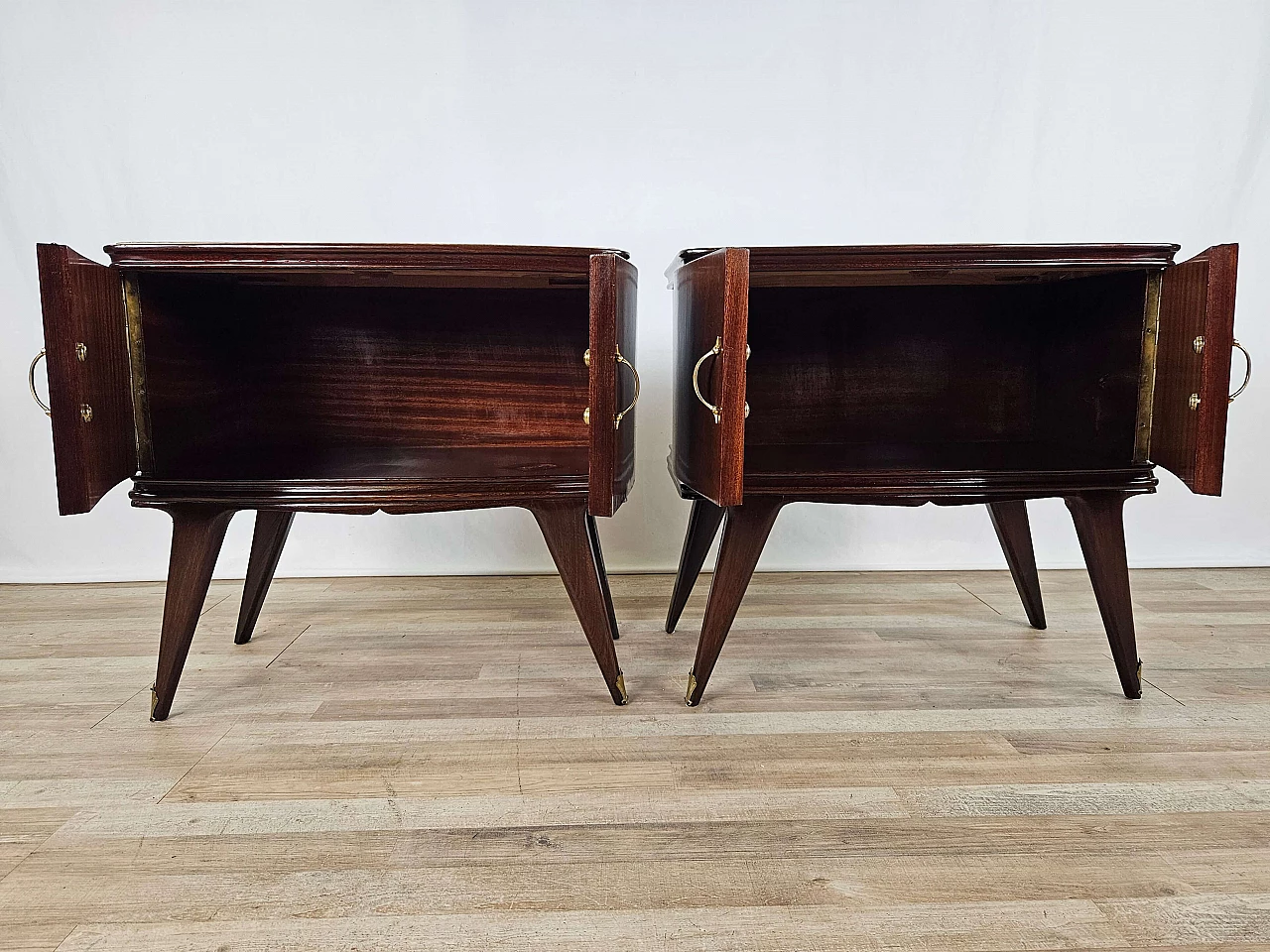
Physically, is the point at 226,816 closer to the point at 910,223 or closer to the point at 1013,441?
the point at 1013,441

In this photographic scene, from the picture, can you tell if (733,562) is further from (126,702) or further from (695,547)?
(126,702)

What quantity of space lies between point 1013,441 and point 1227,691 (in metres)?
0.54

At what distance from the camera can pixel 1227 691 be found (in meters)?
1.31

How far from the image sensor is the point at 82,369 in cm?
106

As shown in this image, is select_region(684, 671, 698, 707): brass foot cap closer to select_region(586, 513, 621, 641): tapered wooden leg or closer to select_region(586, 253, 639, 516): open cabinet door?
select_region(586, 513, 621, 641): tapered wooden leg

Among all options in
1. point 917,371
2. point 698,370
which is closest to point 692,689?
point 698,370

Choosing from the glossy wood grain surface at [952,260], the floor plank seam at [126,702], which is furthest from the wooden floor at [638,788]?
the glossy wood grain surface at [952,260]

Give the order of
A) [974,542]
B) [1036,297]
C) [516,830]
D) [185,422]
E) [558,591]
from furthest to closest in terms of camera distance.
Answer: [974,542] < [558,591] < [1036,297] < [185,422] < [516,830]

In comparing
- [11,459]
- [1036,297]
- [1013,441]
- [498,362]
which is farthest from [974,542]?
[11,459]

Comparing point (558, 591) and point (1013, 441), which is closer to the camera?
point (1013, 441)

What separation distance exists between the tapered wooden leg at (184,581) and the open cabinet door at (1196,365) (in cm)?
139

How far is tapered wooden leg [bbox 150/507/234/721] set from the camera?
1.19 m

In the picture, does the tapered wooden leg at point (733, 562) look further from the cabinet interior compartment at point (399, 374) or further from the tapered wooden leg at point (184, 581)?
the tapered wooden leg at point (184, 581)

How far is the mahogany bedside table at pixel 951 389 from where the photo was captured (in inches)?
43.9
